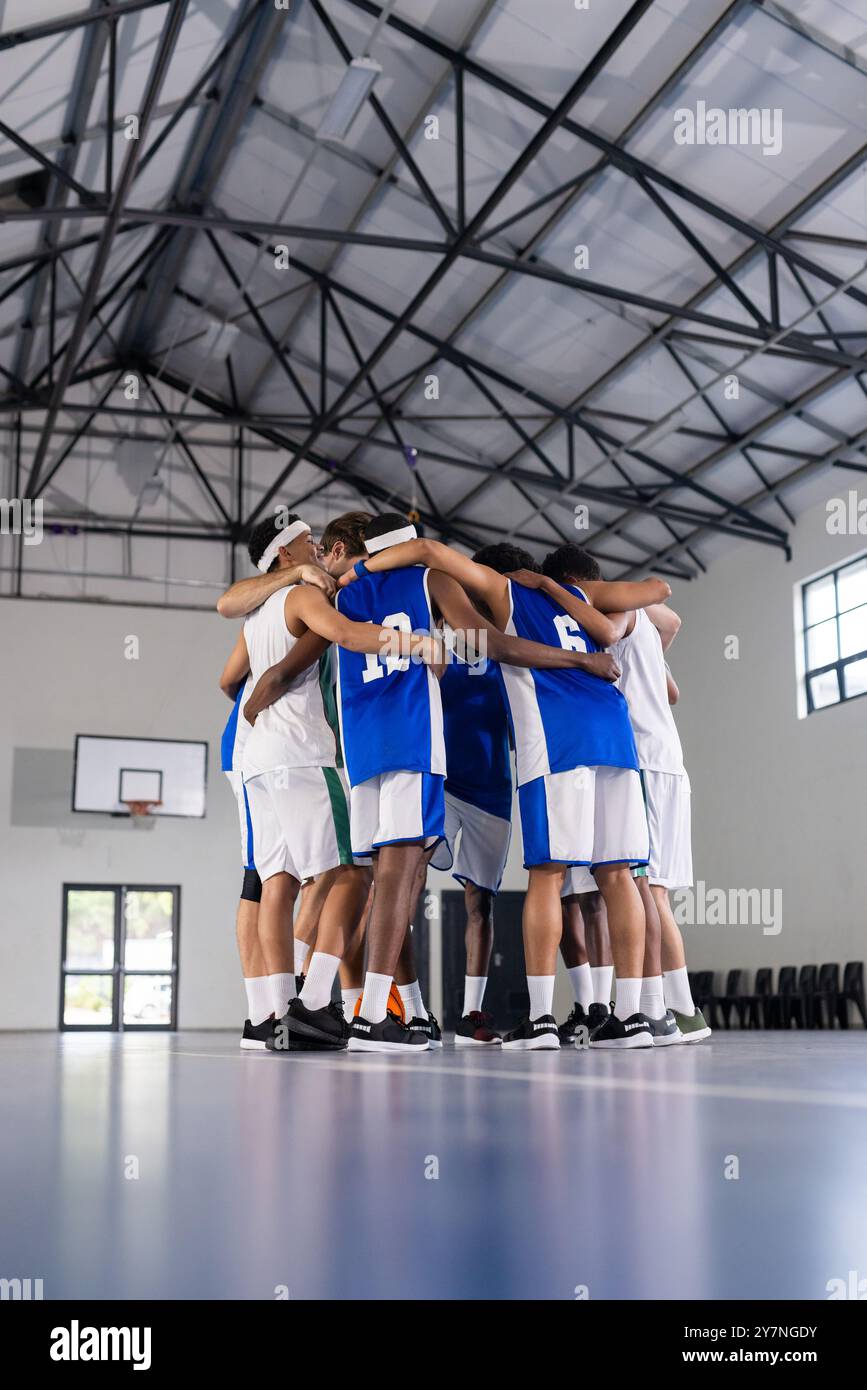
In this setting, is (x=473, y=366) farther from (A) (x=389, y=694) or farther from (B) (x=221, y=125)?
(A) (x=389, y=694)

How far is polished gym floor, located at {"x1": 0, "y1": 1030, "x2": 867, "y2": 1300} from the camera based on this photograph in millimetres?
879

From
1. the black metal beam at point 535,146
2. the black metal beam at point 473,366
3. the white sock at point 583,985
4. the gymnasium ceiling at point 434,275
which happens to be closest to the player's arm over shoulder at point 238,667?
the white sock at point 583,985

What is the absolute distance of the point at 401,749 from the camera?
3.96m

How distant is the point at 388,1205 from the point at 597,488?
16721 mm

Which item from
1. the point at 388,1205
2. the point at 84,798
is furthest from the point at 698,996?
the point at 388,1205

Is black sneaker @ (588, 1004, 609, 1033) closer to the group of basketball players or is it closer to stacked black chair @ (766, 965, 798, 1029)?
the group of basketball players

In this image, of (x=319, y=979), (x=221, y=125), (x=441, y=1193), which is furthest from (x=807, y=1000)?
(x=441, y=1193)

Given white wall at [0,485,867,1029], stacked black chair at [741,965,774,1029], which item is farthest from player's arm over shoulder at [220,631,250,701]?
white wall at [0,485,867,1029]

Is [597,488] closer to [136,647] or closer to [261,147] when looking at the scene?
[261,147]

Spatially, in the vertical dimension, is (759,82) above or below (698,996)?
above

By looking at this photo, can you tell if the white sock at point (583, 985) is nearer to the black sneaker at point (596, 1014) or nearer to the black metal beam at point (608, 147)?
the black sneaker at point (596, 1014)

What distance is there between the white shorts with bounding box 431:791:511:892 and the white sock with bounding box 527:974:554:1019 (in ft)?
2.12

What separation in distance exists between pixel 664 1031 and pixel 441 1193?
3612 millimetres
